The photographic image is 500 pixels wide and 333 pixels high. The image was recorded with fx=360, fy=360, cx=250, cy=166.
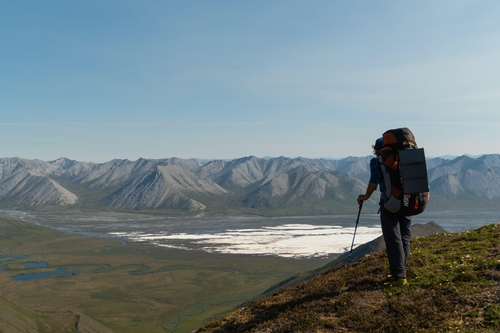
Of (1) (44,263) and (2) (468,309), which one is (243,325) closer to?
(2) (468,309)

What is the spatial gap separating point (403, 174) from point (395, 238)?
1896 mm

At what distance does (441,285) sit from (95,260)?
195406 millimetres

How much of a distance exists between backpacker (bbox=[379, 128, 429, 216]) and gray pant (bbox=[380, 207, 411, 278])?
35cm

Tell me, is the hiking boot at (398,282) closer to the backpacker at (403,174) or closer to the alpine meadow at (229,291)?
the alpine meadow at (229,291)

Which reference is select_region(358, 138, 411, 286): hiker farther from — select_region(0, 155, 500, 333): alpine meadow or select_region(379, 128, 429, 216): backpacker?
select_region(0, 155, 500, 333): alpine meadow

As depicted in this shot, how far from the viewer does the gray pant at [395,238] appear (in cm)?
1021

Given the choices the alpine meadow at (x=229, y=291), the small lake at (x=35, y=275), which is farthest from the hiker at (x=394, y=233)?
the small lake at (x=35, y=275)

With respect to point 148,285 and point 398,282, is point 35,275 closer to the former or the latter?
point 148,285

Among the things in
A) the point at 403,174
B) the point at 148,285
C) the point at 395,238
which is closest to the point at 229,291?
the point at 148,285

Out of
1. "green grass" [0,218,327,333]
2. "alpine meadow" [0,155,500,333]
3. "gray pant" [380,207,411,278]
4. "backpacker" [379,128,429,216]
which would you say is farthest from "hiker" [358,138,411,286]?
"green grass" [0,218,327,333]

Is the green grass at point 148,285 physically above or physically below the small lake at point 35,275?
above

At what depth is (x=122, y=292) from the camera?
12594cm

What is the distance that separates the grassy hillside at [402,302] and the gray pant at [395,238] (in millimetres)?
538

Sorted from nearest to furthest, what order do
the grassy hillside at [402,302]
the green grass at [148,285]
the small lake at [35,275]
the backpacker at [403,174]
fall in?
the grassy hillside at [402,302], the backpacker at [403,174], the green grass at [148,285], the small lake at [35,275]
